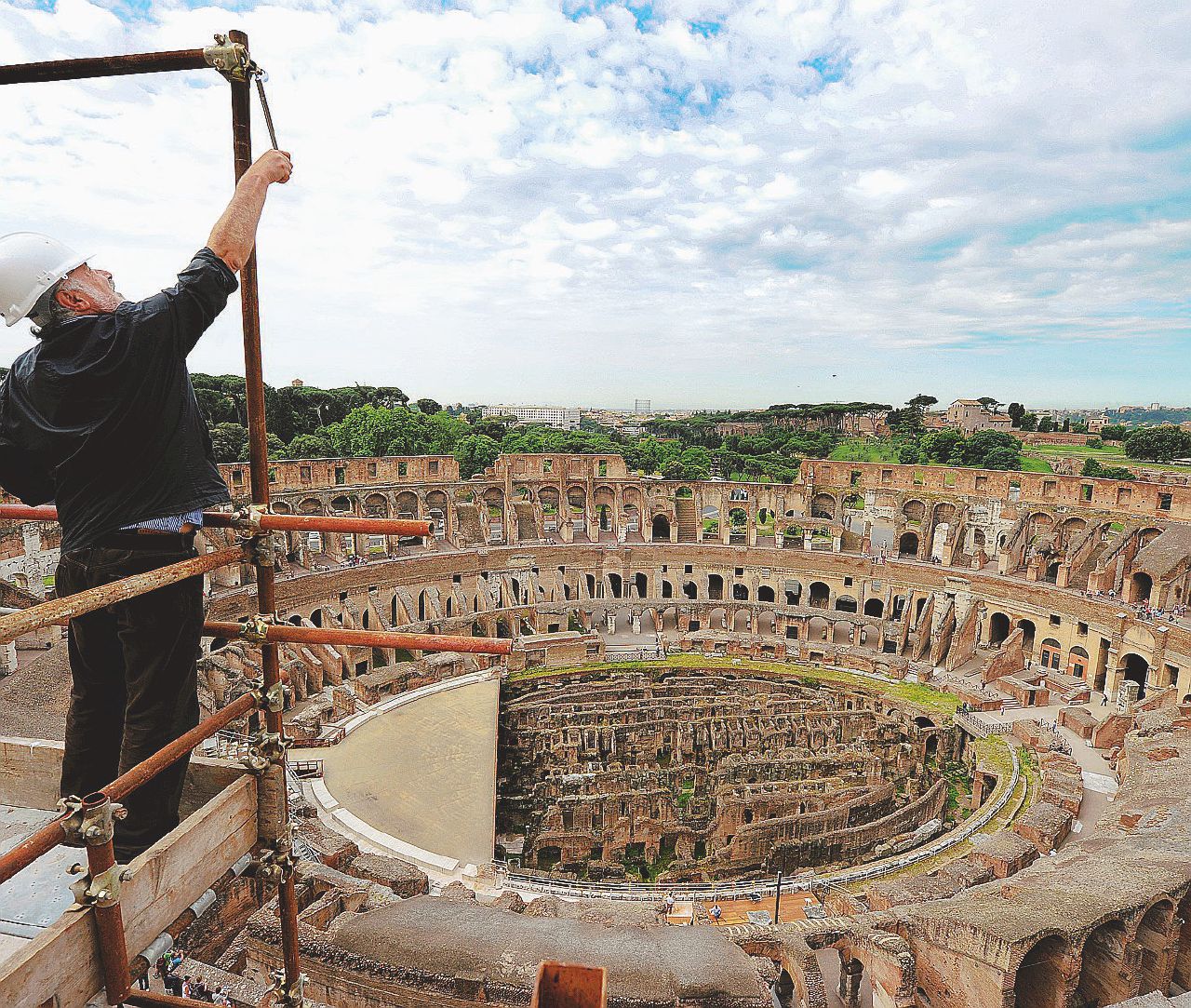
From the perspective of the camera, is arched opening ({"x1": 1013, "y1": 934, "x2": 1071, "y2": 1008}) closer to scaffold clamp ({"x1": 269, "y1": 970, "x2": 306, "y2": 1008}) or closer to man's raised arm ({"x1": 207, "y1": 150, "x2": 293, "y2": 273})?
scaffold clamp ({"x1": 269, "y1": 970, "x2": 306, "y2": 1008})

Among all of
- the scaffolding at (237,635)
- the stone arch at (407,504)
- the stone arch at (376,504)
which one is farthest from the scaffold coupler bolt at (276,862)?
the stone arch at (407,504)

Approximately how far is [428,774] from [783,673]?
1387 centimetres

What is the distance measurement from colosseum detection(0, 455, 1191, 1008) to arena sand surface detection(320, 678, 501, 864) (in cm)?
10

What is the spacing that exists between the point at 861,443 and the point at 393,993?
231 feet

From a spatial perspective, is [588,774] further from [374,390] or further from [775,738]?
[374,390]

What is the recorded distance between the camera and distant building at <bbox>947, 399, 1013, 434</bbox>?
85.1m

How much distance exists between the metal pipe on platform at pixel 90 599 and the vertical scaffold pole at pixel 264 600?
2.07ft

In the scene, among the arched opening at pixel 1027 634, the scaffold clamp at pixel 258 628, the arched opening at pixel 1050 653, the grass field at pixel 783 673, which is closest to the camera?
the scaffold clamp at pixel 258 628

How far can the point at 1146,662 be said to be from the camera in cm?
2562

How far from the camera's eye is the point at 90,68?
161 inches

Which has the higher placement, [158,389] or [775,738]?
[158,389]

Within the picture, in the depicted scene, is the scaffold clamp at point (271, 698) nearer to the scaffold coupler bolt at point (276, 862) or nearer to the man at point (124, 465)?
the man at point (124, 465)

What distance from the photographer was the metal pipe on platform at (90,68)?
4027 mm

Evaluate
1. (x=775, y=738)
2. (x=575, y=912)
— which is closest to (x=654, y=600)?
(x=775, y=738)
